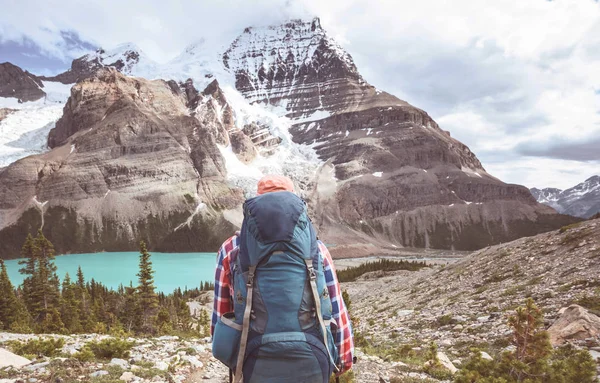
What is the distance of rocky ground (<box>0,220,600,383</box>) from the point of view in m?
9.32

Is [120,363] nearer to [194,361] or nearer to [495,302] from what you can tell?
[194,361]

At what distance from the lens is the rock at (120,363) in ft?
31.0

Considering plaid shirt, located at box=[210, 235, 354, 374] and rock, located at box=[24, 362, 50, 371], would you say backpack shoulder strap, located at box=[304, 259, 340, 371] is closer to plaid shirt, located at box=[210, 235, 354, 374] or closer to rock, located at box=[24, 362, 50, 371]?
plaid shirt, located at box=[210, 235, 354, 374]

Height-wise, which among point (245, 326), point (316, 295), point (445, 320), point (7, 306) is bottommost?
point (7, 306)

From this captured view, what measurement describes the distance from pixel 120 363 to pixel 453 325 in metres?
15.3

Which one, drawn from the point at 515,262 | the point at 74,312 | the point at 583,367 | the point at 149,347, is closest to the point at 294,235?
the point at 583,367

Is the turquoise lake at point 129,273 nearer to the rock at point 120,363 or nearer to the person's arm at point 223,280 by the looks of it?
the rock at point 120,363

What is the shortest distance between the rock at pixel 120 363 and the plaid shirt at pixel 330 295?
6.48 m

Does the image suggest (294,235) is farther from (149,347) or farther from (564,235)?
(564,235)

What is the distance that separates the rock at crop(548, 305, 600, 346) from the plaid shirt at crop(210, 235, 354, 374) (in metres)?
10.3

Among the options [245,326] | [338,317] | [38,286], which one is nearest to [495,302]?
[338,317]

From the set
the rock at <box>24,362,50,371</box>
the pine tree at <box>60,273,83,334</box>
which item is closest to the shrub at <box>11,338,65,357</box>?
the rock at <box>24,362,50,371</box>

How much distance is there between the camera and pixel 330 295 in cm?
445

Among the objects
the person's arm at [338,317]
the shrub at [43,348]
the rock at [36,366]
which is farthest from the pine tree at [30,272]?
the person's arm at [338,317]
